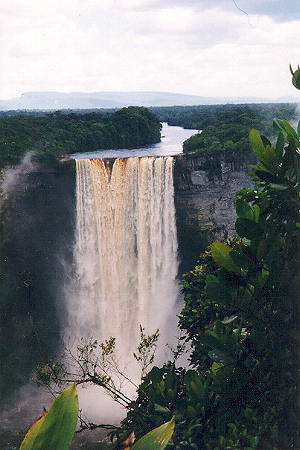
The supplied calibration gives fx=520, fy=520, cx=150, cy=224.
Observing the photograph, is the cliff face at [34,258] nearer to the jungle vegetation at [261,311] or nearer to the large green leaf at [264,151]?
the jungle vegetation at [261,311]

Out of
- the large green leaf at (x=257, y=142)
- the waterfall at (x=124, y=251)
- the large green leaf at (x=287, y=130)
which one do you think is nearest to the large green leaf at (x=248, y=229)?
the large green leaf at (x=257, y=142)

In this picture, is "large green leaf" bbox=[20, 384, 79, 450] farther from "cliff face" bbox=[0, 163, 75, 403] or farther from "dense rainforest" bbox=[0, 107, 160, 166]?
"dense rainforest" bbox=[0, 107, 160, 166]

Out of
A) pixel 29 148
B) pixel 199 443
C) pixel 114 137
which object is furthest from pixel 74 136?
pixel 199 443

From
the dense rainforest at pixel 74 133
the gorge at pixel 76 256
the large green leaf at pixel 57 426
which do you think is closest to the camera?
the large green leaf at pixel 57 426

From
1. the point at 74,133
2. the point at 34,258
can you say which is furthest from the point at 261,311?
the point at 74,133

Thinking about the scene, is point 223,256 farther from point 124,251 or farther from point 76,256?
point 76,256

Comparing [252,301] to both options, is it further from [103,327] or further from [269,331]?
[103,327]

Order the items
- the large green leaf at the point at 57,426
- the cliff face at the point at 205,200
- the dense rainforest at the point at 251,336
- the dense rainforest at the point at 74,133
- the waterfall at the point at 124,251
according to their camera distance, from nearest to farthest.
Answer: the large green leaf at the point at 57,426
the dense rainforest at the point at 251,336
the waterfall at the point at 124,251
the cliff face at the point at 205,200
the dense rainforest at the point at 74,133
